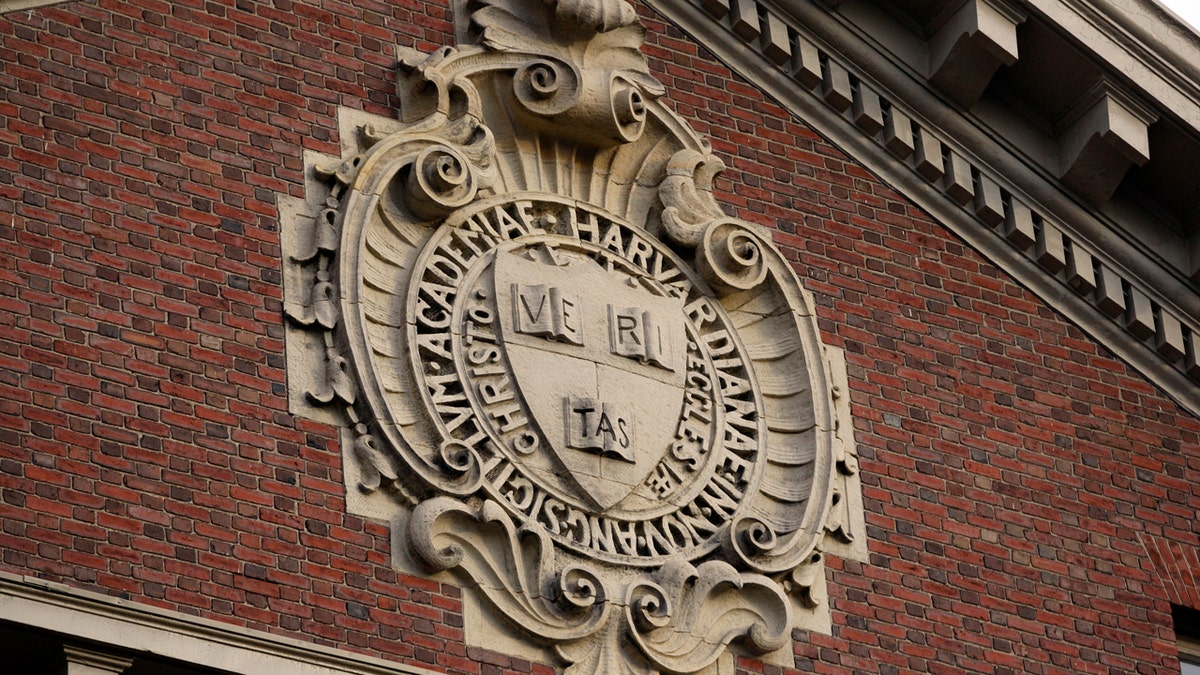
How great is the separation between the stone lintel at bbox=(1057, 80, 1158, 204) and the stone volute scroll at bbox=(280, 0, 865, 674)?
183 cm

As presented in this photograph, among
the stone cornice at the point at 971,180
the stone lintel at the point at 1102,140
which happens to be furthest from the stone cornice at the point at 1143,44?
the stone cornice at the point at 971,180

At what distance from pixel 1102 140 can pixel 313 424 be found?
4636 millimetres

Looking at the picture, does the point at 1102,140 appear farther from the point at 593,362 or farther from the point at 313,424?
the point at 313,424

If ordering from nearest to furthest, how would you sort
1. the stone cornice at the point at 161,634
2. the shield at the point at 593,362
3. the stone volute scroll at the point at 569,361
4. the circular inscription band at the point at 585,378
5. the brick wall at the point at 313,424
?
the stone cornice at the point at 161,634, the brick wall at the point at 313,424, the stone volute scroll at the point at 569,361, the circular inscription band at the point at 585,378, the shield at the point at 593,362

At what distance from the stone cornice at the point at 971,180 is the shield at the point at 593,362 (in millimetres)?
1728

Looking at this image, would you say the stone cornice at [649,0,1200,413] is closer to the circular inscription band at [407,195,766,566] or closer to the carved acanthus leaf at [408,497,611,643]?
the circular inscription band at [407,195,766,566]

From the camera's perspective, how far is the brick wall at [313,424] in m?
11.2

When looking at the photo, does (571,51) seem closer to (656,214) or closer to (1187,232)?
(656,214)

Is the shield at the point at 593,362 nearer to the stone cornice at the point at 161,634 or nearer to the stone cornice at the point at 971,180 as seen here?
the stone cornice at the point at 161,634

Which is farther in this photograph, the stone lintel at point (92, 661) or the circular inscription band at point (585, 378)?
the circular inscription band at point (585, 378)

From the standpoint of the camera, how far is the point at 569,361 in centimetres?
1248

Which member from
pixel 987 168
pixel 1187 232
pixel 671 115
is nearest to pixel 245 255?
pixel 671 115

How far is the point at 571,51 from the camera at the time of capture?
44.1 ft

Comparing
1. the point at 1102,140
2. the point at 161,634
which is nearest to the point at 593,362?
the point at 161,634
